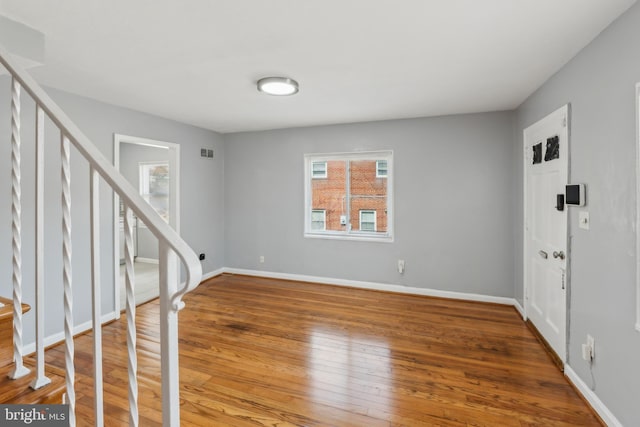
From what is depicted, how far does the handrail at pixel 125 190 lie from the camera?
78cm

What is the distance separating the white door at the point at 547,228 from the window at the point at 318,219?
8.54 ft

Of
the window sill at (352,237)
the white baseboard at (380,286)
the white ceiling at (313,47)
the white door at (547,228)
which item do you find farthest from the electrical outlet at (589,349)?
the window sill at (352,237)

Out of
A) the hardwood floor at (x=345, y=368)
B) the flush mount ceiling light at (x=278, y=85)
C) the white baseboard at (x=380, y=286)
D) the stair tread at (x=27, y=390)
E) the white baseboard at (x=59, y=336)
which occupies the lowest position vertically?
the hardwood floor at (x=345, y=368)

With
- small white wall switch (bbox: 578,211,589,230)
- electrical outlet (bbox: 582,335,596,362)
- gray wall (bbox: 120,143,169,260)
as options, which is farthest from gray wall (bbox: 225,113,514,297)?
gray wall (bbox: 120,143,169,260)

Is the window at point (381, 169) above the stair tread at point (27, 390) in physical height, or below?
above

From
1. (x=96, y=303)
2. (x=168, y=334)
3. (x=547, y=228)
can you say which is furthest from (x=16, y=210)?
(x=547, y=228)

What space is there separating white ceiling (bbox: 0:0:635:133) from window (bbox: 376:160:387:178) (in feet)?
3.75

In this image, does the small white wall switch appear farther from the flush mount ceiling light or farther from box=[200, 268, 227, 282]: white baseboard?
box=[200, 268, 227, 282]: white baseboard

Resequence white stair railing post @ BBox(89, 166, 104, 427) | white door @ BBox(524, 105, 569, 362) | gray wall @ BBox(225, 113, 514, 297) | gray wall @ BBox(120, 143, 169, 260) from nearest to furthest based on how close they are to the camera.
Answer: white stair railing post @ BBox(89, 166, 104, 427) → white door @ BBox(524, 105, 569, 362) → gray wall @ BBox(225, 113, 514, 297) → gray wall @ BBox(120, 143, 169, 260)

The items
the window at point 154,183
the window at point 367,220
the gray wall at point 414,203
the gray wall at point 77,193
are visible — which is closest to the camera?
the gray wall at point 77,193

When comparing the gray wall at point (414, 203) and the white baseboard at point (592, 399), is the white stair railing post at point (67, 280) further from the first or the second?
the gray wall at point (414, 203)

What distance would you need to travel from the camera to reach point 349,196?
4.72m

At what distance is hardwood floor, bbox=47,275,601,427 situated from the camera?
6.64 ft
